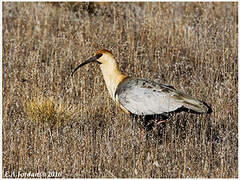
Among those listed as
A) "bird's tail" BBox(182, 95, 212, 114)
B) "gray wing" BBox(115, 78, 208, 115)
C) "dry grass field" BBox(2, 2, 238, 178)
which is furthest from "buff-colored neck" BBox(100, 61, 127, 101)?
"bird's tail" BBox(182, 95, 212, 114)

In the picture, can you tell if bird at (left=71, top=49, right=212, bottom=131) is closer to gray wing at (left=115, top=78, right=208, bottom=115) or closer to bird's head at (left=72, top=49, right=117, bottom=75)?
gray wing at (left=115, top=78, right=208, bottom=115)

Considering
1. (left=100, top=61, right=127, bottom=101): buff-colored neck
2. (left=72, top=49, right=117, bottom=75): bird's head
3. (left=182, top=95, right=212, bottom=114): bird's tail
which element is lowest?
(left=182, top=95, right=212, bottom=114): bird's tail

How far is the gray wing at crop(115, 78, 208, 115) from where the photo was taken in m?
4.61

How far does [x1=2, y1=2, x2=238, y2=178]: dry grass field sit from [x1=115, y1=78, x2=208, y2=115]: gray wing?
20 centimetres

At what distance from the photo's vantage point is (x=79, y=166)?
418 cm

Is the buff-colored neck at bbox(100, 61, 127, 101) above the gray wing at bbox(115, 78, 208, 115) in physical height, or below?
above

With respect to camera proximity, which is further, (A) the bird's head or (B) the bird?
(A) the bird's head

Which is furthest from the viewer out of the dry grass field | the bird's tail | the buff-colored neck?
the buff-colored neck

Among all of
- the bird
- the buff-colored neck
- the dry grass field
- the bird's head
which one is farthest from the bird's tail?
the bird's head

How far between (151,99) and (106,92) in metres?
1.19

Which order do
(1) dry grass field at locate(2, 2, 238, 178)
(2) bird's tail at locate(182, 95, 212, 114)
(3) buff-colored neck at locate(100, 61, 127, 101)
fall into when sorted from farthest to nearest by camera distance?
(3) buff-colored neck at locate(100, 61, 127, 101), (2) bird's tail at locate(182, 95, 212, 114), (1) dry grass field at locate(2, 2, 238, 178)

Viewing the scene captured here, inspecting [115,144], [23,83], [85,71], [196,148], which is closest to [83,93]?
[85,71]

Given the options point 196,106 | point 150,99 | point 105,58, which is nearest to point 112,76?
point 105,58

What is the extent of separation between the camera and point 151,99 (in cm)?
472
